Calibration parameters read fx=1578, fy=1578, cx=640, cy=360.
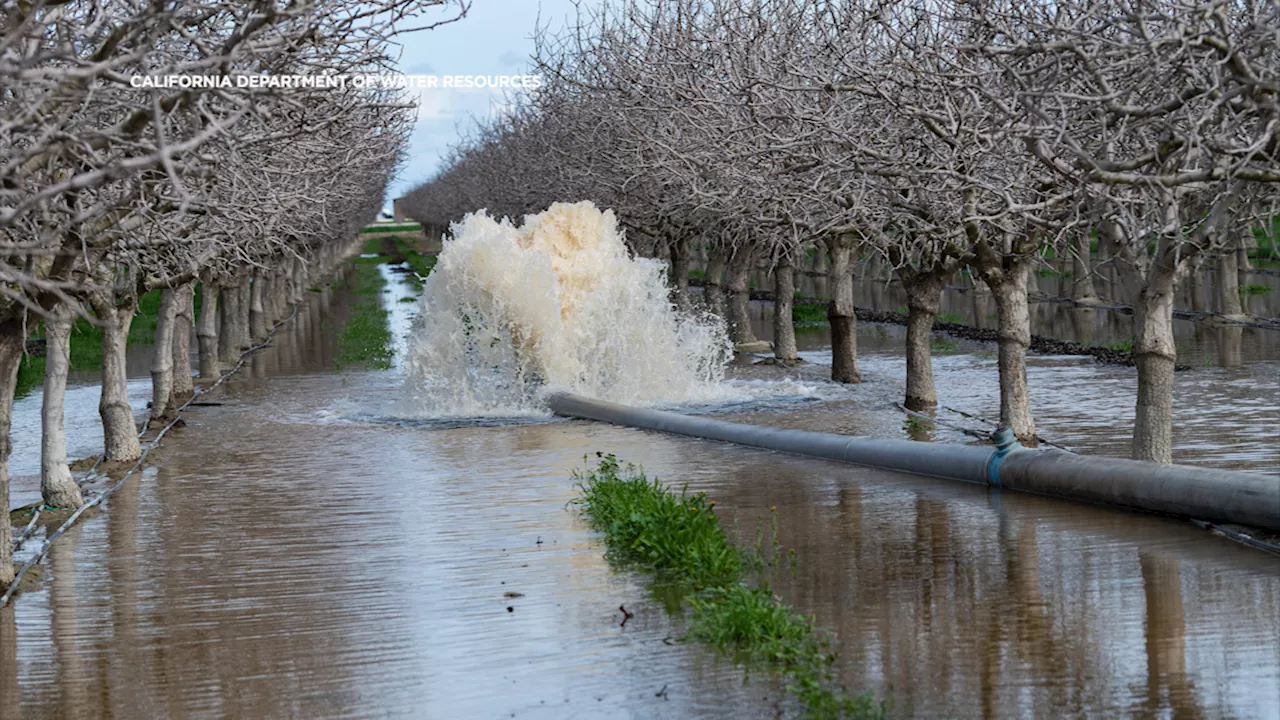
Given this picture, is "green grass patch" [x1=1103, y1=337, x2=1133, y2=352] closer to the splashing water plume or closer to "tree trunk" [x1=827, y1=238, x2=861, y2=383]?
"tree trunk" [x1=827, y1=238, x2=861, y2=383]

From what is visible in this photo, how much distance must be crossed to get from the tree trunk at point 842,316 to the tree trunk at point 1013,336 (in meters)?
8.24

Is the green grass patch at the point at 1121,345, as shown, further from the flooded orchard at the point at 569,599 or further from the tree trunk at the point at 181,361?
the tree trunk at the point at 181,361

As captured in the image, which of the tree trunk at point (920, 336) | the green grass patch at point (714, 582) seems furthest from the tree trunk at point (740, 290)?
the green grass patch at point (714, 582)

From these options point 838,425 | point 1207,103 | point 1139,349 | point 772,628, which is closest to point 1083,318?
point 838,425

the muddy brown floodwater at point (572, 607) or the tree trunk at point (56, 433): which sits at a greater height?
the tree trunk at point (56, 433)

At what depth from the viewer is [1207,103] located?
10.4 metres

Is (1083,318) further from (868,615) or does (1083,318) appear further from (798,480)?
(868,615)

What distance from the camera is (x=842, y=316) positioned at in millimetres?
27672

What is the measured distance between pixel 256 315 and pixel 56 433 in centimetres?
2845

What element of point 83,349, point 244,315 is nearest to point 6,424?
point 244,315

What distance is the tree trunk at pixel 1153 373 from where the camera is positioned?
14.7 metres

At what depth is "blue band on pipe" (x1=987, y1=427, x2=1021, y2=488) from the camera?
14031mm

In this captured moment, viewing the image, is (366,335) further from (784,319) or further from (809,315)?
(784,319)

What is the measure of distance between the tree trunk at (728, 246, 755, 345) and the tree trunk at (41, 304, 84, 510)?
20.2 metres
